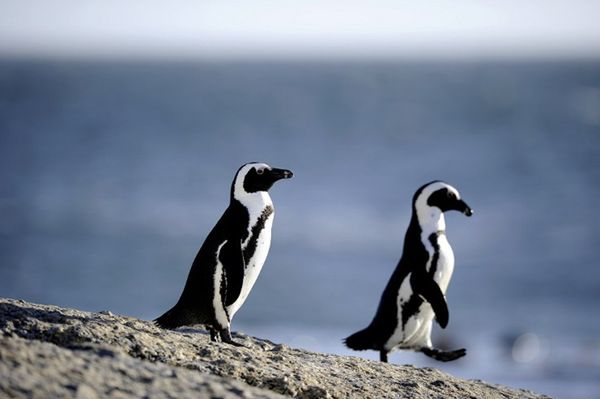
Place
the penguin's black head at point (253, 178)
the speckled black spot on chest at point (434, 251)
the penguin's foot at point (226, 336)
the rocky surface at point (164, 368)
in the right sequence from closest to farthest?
the rocky surface at point (164, 368), the penguin's foot at point (226, 336), the penguin's black head at point (253, 178), the speckled black spot on chest at point (434, 251)

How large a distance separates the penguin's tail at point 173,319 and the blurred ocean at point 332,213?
4.85 m

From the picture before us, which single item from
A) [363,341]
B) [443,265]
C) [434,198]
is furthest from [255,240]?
[434,198]

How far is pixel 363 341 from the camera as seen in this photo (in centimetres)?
806

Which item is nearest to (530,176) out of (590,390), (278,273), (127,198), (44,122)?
(127,198)

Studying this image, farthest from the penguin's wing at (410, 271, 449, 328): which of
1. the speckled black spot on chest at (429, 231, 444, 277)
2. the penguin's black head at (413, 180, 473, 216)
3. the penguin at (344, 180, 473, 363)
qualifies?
the penguin's black head at (413, 180, 473, 216)

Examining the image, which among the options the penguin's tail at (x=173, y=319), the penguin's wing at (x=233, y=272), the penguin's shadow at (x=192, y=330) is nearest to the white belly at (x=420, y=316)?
the penguin's shadow at (x=192, y=330)

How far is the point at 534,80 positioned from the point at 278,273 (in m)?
70.8

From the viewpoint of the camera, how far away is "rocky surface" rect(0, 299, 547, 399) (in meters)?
4.13

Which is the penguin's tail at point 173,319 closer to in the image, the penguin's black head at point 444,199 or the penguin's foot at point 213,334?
the penguin's foot at point 213,334

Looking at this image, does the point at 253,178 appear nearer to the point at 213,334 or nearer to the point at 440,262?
the point at 213,334

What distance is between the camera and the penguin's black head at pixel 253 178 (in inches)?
282

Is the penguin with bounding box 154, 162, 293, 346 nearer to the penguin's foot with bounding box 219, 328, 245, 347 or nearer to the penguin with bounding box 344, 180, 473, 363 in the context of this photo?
the penguin's foot with bounding box 219, 328, 245, 347

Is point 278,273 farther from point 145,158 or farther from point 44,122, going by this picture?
point 44,122

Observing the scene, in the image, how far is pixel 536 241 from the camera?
25672 mm
